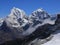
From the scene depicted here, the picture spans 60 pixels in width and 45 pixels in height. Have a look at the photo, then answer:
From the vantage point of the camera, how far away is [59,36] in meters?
64.2

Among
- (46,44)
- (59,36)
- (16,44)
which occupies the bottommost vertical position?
(46,44)

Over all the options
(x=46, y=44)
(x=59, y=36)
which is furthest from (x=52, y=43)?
(x=59, y=36)

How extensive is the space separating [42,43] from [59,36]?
23.6ft

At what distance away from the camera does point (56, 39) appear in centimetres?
6047

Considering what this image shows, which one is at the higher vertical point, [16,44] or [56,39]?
[16,44]

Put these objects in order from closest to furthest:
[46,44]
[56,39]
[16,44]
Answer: [46,44]
[56,39]
[16,44]

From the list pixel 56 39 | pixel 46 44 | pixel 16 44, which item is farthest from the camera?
pixel 16 44

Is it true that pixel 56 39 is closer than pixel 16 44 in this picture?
Yes

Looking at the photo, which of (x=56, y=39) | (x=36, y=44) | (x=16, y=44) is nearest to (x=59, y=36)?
(x=56, y=39)

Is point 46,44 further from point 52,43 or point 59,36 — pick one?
point 59,36

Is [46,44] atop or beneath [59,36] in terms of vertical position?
beneath

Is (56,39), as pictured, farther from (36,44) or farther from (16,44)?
(16,44)

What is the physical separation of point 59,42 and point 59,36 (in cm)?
730

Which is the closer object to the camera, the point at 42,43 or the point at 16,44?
the point at 42,43
